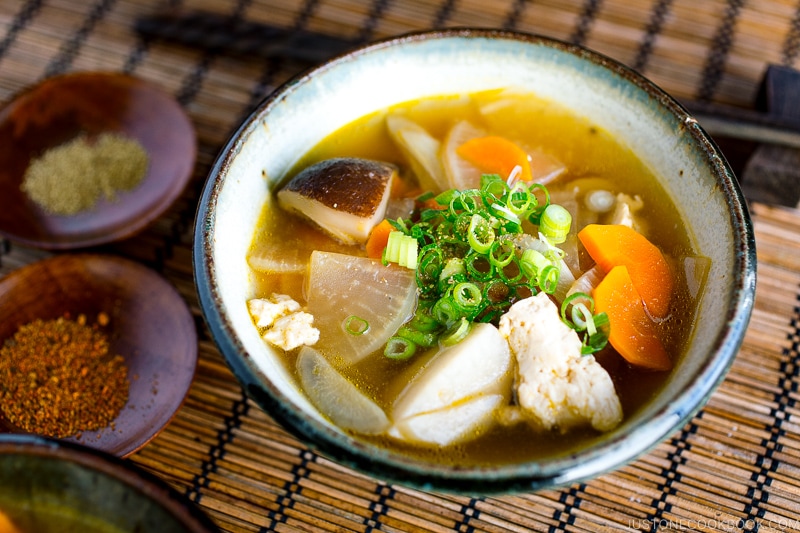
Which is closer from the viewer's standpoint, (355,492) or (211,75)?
(355,492)

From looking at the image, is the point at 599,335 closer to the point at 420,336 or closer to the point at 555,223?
the point at 555,223

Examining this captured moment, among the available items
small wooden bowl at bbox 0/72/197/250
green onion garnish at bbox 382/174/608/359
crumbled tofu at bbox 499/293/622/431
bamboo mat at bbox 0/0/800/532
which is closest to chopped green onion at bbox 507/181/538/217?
green onion garnish at bbox 382/174/608/359

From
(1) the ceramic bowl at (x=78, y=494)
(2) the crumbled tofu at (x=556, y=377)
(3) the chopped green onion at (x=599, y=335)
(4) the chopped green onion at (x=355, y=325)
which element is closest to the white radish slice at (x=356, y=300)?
(4) the chopped green onion at (x=355, y=325)

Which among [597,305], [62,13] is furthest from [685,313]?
[62,13]

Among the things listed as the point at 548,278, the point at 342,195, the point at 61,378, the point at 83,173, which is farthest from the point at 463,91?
the point at 61,378

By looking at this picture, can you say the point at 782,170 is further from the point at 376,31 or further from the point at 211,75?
the point at 211,75

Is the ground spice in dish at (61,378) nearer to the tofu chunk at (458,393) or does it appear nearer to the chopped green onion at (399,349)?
the chopped green onion at (399,349)
